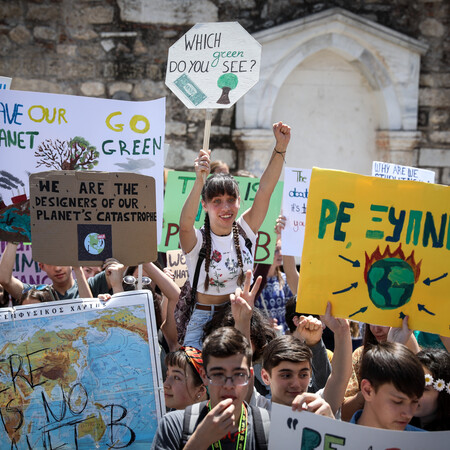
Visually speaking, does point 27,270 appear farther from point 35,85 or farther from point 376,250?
point 35,85

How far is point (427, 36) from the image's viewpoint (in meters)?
7.28

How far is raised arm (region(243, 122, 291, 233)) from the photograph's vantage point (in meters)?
3.40

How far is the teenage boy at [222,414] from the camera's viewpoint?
6.89 feet

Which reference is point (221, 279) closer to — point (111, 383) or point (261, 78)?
point (111, 383)

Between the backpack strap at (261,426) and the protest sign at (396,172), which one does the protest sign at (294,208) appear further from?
the backpack strap at (261,426)

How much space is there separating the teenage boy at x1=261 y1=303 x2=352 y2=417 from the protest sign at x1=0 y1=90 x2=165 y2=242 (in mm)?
1398

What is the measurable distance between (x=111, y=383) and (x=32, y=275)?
2.17 m

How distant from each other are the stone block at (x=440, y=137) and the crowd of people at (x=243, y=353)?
13.3 ft

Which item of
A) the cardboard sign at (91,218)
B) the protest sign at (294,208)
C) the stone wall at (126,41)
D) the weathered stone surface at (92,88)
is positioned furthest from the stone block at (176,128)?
the cardboard sign at (91,218)

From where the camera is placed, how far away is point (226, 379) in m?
2.33

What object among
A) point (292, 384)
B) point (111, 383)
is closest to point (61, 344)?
point (111, 383)

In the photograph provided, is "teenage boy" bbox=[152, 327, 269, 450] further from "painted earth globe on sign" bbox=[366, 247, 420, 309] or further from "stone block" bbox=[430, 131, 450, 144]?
"stone block" bbox=[430, 131, 450, 144]

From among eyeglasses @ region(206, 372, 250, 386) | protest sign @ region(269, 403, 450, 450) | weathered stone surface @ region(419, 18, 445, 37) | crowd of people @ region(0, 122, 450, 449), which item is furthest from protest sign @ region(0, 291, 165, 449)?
weathered stone surface @ region(419, 18, 445, 37)

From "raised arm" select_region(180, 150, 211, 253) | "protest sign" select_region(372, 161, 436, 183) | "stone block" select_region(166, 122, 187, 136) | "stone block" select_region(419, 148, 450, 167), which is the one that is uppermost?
"stone block" select_region(166, 122, 187, 136)
